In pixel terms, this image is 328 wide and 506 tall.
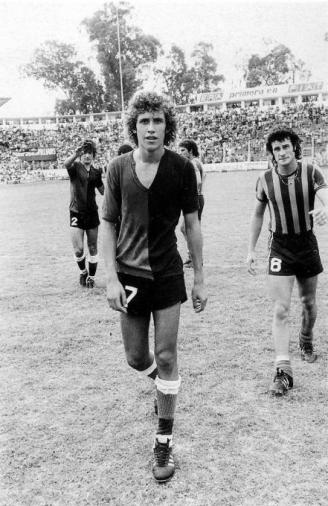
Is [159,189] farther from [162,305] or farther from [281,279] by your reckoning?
[281,279]

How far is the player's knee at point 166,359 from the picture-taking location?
314cm

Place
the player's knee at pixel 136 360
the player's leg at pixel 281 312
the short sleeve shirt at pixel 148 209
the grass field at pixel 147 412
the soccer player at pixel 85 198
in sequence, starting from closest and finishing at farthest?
the grass field at pixel 147 412 → the short sleeve shirt at pixel 148 209 → the player's knee at pixel 136 360 → the player's leg at pixel 281 312 → the soccer player at pixel 85 198

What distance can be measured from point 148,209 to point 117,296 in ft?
1.84

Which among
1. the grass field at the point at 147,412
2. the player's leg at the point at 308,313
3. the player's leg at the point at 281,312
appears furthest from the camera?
the player's leg at the point at 308,313

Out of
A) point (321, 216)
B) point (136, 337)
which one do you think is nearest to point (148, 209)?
point (136, 337)

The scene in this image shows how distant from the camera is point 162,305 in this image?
313cm

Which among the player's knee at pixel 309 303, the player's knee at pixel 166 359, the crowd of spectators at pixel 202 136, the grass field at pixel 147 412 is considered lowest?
the crowd of spectators at pixel 202 136

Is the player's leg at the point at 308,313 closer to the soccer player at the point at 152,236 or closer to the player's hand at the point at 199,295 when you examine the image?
the player's hand at the point at 199,295

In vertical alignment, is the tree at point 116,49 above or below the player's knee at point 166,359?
above

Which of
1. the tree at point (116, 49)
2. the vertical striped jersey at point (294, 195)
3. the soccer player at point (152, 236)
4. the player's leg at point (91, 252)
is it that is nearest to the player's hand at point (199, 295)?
the soccer player at point (152, 236)

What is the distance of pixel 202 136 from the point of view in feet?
157

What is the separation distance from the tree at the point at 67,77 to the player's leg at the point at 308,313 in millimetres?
71815

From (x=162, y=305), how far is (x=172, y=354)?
12.6 inches

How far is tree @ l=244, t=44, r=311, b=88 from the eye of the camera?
75.0 meters
